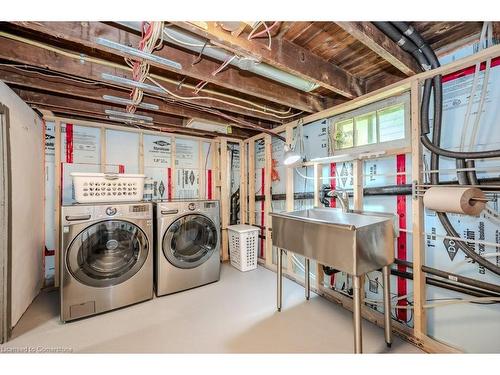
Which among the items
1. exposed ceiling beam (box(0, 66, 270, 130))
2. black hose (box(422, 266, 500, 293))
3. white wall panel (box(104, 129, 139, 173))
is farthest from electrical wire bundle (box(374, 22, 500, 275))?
white wall panel (box(104, 129, 139, 173))

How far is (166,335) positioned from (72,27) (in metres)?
2.11

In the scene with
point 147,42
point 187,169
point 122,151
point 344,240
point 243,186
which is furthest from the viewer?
point 243,186

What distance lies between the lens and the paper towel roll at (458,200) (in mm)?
1205

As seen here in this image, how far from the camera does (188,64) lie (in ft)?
4.92

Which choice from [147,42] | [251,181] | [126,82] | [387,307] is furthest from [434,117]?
[251,181]

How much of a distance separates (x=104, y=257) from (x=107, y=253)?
43mm

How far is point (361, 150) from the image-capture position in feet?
6.62

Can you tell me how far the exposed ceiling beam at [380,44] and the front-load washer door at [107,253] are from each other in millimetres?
2309

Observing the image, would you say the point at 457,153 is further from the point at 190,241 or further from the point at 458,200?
the point at 190,241

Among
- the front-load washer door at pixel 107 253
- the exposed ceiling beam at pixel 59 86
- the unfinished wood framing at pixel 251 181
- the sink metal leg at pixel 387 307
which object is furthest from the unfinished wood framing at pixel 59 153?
the sink metal leg at pixel 387 307

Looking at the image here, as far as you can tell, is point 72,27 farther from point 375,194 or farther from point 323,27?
point 375,194

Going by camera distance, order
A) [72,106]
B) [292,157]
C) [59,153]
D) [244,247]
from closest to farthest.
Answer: [72,106], [292,157], [59,153], [244,247]

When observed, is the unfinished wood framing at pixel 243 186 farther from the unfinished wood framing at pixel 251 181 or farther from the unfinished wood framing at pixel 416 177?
the unfinished wood framing at pixel 416 177
